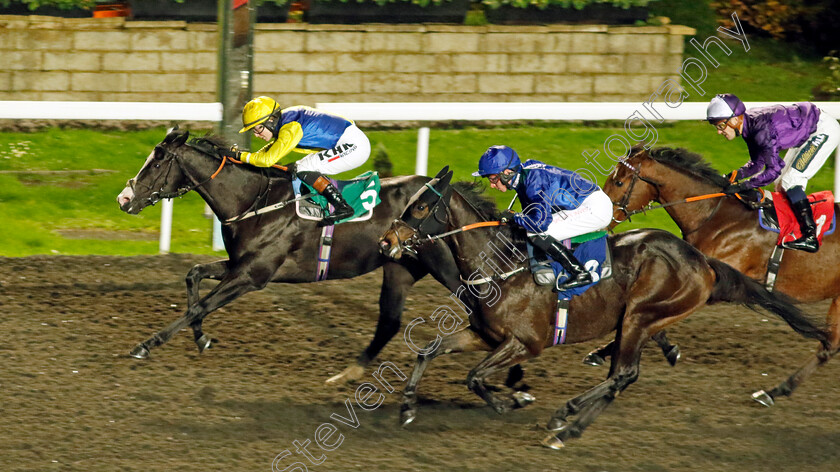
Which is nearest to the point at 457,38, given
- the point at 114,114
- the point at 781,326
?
the point at 114,114

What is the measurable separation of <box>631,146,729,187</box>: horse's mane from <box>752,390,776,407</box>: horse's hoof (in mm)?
1313

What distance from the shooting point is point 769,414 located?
5.88 meters

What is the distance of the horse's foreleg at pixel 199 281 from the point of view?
21.0 ft

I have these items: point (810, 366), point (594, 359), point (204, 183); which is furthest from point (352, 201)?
point (810, 366)

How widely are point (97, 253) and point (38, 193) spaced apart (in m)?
1.34

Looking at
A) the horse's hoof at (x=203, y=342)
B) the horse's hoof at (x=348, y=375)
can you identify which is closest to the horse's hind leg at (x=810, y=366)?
the horse's hoof at (x=348, y=375)

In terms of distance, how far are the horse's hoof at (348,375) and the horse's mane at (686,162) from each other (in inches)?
85.0

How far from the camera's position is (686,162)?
22.3ft

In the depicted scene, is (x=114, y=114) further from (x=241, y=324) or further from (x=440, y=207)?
(x=440, y=207)

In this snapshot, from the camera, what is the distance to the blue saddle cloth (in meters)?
5.57

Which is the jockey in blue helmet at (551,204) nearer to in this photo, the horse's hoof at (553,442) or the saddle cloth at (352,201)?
the horse's hoof at (553,442)

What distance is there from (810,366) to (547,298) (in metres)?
1.69

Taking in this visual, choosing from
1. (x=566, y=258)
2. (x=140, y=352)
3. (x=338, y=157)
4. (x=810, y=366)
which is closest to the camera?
(x=566, y=258)

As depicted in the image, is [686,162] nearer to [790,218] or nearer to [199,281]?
[790,218]
